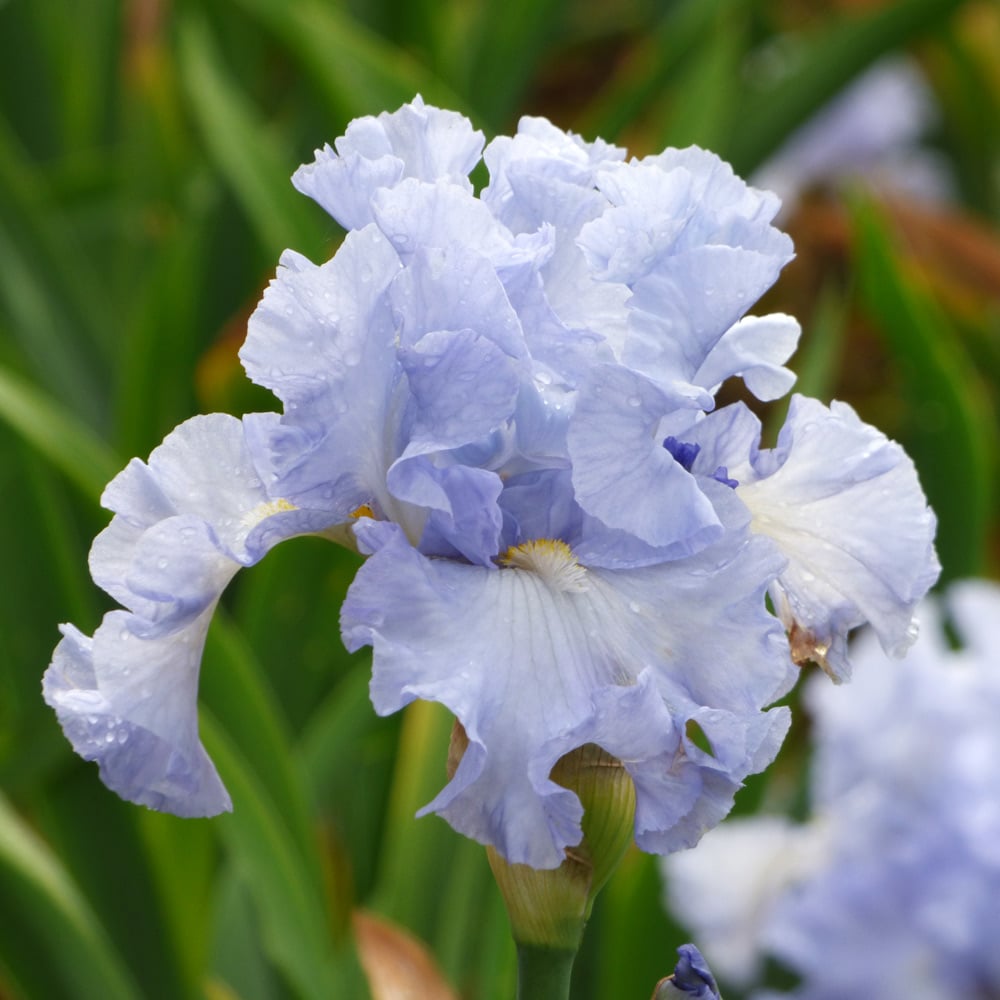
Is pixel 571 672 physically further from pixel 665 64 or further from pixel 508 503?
pixel 665 64

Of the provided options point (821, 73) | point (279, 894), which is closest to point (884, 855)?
point (279, 894)

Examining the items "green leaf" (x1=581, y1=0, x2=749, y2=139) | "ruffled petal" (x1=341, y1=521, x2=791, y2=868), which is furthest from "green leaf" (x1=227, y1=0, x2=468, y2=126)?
"ruffled petal" (x1=341, y1=521, x2=791, y2=868)

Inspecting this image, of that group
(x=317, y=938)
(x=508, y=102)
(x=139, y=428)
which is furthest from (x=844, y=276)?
(x=317, y=938)

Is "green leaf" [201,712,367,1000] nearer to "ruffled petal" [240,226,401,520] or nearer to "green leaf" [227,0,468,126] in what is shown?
"ruffled petal" [240,226,401,520]

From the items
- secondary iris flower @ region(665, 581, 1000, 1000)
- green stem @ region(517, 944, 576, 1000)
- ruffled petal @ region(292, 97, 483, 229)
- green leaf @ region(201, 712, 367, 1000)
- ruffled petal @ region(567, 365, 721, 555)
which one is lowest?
secondary iris flower @ region(665, 581, 1000, 1000)

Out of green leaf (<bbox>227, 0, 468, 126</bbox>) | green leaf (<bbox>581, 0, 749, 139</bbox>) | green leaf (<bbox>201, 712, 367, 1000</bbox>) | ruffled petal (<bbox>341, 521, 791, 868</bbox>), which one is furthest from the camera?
green leaf (<bbox>581, 0, 749, 139</bbox>)

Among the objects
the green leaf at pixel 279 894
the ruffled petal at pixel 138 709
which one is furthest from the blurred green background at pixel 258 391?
the ruffled petal at pixel 138 709

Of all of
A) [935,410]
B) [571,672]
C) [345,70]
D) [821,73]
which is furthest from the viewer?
[821,73]
